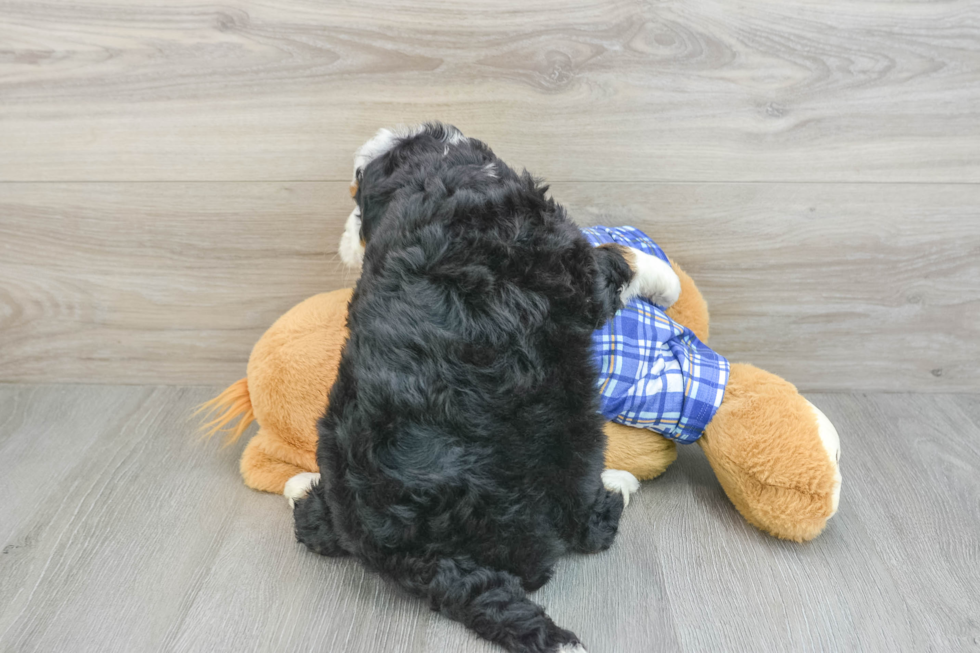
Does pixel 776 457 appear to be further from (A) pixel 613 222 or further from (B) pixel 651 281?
(A) pixel 613 222

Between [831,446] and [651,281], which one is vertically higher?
[651,281]

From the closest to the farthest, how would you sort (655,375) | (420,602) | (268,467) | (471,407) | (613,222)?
(471,407), (420,602), (655,375), (268,467), (613,222)

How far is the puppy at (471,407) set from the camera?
2.47 ft

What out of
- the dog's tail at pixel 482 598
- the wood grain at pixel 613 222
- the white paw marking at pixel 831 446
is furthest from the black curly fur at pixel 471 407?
the wood grain at pixel 613 222

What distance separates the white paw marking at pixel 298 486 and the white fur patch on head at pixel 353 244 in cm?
34

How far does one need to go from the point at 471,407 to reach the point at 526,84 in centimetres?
63

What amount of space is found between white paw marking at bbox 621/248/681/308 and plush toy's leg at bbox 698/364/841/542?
174mm

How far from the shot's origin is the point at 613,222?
1.20m

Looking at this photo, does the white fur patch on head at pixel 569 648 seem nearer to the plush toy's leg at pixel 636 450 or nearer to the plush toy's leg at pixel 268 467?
the plush toy's leg at pixel 636 450

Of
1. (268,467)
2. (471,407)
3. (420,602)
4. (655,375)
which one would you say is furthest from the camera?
(268,467)

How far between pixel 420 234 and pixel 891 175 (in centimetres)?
89

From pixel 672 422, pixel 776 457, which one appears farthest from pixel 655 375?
pixel 776 457

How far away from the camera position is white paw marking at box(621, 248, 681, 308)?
0.94 m

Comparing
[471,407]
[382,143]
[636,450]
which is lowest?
[636,450]
